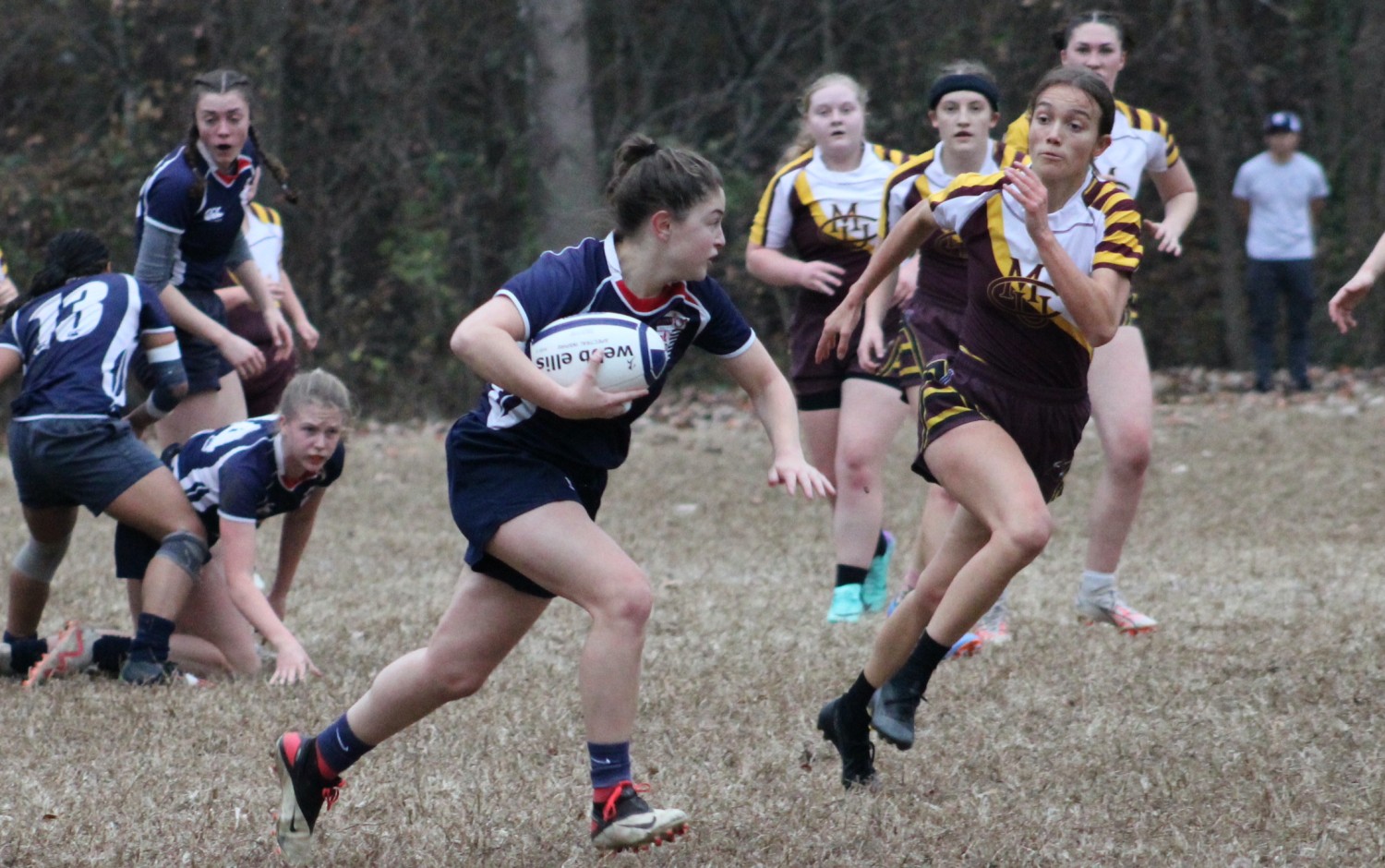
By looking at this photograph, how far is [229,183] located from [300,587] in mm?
1970

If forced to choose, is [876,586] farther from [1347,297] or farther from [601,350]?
[601,350]

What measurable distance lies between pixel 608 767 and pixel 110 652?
2.72 meters

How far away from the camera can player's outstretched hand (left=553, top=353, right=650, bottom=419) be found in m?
3.40

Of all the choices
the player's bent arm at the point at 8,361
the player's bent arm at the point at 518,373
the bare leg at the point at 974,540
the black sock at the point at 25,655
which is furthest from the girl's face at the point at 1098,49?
the black sock at the point at 25,655

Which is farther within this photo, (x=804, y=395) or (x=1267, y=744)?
(x=804, y=395)

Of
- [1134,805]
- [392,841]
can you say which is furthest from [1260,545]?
[392,841]

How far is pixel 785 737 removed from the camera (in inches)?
189

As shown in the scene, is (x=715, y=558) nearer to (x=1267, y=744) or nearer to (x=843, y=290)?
(x=843, y=290)

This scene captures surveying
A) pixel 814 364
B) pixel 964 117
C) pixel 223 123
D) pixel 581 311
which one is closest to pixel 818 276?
pixel 814 364

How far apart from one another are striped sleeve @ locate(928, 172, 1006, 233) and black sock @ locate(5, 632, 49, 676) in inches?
130

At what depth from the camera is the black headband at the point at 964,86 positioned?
19.4ft

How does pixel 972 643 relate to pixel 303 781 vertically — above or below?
below

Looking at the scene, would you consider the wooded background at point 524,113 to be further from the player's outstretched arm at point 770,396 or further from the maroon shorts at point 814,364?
the player's outstretched arm at point 770,396

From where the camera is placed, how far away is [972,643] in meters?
5.78
